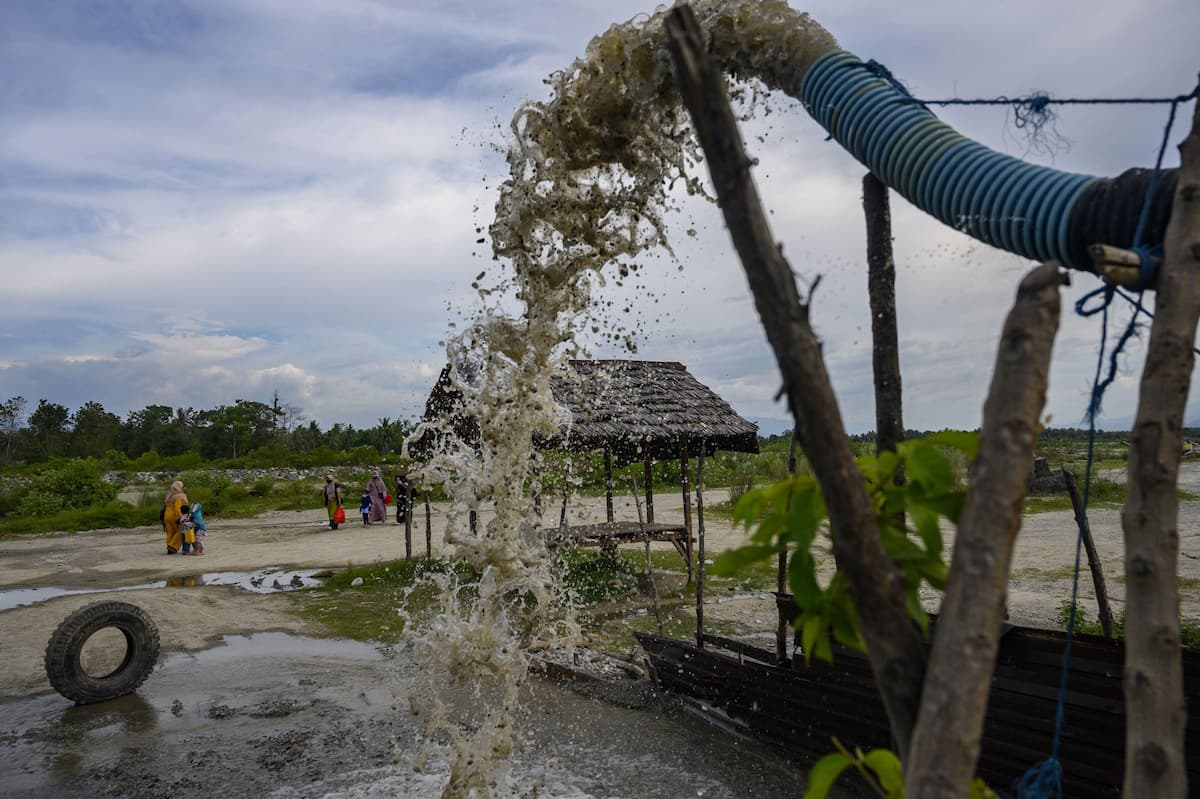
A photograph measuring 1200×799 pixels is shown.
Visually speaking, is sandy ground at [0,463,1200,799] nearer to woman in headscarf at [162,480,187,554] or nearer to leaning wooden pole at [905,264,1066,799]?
leaning wooden pole at [905,264,1066,799]

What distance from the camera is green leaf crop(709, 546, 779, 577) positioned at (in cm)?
151

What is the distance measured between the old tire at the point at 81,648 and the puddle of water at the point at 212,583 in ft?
17.1

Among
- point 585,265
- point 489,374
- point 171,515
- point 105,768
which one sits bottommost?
point 105,768

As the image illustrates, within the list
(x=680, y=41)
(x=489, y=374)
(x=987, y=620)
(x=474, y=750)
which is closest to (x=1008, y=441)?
(x=987, y=620)

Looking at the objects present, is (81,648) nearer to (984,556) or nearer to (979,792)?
(979,792)

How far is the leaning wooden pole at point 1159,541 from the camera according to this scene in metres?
1.64

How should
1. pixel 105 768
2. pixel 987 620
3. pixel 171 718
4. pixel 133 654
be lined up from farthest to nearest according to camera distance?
1. pixel 133 654
2. pixel 171 718
3. pixel 105 768
4. pixel 987 620

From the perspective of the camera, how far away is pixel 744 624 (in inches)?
380

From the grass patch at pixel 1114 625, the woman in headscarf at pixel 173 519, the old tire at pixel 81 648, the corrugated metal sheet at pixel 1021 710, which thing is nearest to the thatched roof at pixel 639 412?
the old tire at pixel 81 648

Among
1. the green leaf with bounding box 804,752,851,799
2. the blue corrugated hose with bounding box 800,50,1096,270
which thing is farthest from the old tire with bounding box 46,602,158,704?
the green leaf with bounding box 804,752,851,799

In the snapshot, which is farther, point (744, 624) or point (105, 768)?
point (744, 624)

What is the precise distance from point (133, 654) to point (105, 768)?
2.10 m

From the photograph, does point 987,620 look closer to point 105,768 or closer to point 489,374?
point 489,374

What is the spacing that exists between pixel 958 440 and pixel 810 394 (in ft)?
1.19
